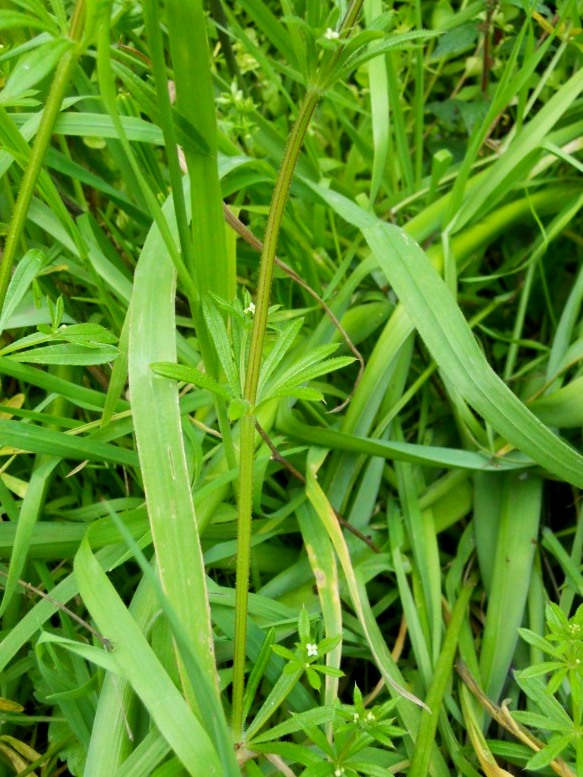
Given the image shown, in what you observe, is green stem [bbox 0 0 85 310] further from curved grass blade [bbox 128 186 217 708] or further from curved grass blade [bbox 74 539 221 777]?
curved grass blade [bbox 74 539 221 777]

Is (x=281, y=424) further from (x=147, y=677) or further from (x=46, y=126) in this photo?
(x=46, y=126)

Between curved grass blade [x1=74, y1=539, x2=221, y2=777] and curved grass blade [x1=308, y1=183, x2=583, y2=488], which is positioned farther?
curved grass blade [x1=308, y1=183, x2=583, y2=488]

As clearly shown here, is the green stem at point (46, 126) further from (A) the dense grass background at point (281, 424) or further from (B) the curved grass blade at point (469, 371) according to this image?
(B) the curved grass blade at point (469, 371)

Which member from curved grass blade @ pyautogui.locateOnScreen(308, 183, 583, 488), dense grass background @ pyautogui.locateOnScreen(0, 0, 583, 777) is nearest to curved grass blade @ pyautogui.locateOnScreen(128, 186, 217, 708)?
dense grass background @ pyautogui.locateOnScreen(0, 0, 583, 777)

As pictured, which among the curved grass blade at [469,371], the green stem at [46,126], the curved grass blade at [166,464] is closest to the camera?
the green stem at [46,126]

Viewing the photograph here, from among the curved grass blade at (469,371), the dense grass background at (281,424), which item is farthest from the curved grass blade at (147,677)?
the curved grass blade at (469,371)

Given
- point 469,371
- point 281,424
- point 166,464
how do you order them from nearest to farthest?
point 166,464, point 469,371, point 281,424

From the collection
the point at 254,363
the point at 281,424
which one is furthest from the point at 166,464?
the point at 281,424
